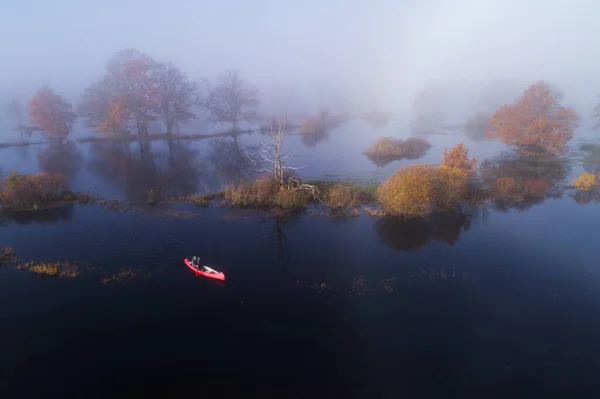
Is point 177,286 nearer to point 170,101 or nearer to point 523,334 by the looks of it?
point 523,334

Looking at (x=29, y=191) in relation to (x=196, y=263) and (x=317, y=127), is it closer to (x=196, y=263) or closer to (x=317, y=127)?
(x=196, y=263)

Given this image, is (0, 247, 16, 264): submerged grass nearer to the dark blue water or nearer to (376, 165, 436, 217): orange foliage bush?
the dark blue water

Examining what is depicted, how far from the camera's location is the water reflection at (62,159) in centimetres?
3891

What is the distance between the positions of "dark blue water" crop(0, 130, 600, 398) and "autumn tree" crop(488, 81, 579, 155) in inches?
887

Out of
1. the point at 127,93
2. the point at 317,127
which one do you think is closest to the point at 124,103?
the point at 127,93

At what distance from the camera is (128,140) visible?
2248 inches

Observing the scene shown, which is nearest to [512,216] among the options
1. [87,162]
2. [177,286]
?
[177,286]

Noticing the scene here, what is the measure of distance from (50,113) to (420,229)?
188 ft

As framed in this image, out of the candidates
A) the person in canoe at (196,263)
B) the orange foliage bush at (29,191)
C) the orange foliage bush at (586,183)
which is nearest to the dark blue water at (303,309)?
the person in canoe at (196,263)

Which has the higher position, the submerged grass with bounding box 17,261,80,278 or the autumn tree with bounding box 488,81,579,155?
the autumn tree with bounding box 488,81,579,155

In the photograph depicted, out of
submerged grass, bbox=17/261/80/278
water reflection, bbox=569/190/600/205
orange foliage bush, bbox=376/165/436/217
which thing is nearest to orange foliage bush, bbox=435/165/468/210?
orange foliage bush, bbox=376/165/436/217

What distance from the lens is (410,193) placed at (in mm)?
25062

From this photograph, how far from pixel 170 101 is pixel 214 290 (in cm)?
4814

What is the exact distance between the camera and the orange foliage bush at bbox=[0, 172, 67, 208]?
26.0 m
